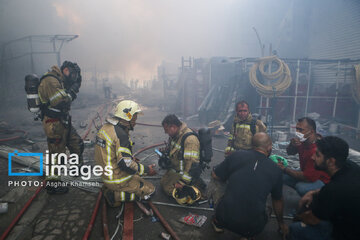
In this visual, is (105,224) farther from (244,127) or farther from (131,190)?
(244,127)

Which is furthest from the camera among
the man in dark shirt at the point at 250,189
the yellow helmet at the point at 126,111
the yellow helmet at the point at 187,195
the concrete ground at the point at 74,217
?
the yellow helmet at the point at 187,195

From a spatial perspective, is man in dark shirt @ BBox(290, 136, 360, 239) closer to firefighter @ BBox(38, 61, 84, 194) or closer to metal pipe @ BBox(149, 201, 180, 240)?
metal pipe @ BBox(149, 201, 180, 240)

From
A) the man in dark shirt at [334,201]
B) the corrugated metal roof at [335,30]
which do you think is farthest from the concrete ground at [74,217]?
the corrugated metal roof at [335,30]

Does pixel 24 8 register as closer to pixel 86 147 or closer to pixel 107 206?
pixel 86 147

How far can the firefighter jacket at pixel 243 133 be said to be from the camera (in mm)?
4770

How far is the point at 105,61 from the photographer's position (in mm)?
38469

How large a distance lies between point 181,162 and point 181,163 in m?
0.02

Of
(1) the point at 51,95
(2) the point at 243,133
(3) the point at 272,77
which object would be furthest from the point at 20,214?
(3) the point at 272,77

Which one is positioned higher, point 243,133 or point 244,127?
point 244,127

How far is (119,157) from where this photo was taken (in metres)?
3.29

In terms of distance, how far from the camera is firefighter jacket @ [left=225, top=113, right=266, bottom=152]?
4770 mm

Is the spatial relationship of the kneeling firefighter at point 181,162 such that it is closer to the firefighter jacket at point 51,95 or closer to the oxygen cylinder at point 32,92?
the firefighter jacket at point 51,95

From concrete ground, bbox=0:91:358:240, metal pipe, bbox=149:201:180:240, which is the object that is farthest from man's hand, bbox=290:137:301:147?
metal pipe, bbox=149:201:180:240

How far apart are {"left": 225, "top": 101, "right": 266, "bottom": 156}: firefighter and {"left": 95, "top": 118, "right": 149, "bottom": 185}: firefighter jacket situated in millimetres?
2567
